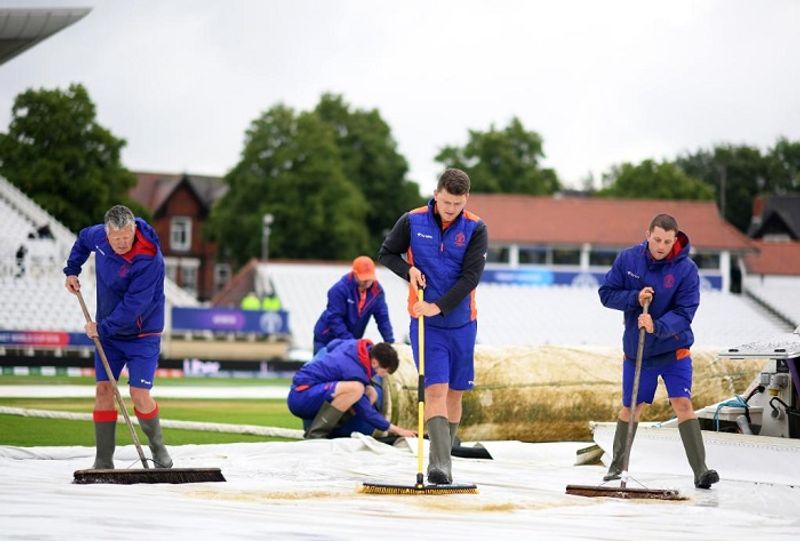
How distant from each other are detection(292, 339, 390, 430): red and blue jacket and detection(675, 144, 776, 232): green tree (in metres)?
93.6

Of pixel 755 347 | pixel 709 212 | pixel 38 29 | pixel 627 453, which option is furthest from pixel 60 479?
pixel 709 212

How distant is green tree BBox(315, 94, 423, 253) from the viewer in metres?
76.2

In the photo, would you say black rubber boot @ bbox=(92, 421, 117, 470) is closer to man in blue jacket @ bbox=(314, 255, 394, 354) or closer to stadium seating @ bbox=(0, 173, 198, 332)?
man in blue jacket @ bbox=(314, 255, 394, 354)

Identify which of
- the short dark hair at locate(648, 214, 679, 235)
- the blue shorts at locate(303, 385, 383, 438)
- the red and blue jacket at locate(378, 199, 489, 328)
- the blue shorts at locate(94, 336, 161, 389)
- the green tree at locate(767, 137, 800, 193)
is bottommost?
the blue shorts at locate(303, 385, 383, 438)

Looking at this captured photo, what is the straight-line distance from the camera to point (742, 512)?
7.54 metres

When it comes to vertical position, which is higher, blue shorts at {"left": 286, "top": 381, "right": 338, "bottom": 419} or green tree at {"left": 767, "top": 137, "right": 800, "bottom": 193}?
green tree at {"left": 767, "top": 137, "right": 800, "bottom": 193}

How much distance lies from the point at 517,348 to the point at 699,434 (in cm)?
461

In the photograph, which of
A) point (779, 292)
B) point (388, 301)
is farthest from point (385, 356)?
point (779, 292)

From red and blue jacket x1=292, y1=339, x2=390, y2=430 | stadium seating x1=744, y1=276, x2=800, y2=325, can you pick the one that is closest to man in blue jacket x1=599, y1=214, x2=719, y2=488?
red and blue jacket x1=292, y1=339, x2=390, y2=430

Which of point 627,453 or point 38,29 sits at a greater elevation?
point 38,29

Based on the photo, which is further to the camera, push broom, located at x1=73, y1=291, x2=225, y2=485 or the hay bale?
the hay bale

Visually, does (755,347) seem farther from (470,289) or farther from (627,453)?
(470,289)

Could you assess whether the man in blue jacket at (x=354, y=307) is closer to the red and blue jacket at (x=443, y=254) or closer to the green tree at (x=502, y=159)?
the red and blue jacket at (x=443, y=254)

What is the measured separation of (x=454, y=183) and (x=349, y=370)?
4032 mm
